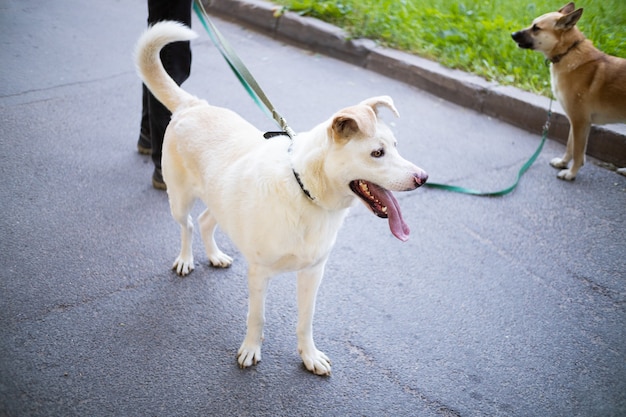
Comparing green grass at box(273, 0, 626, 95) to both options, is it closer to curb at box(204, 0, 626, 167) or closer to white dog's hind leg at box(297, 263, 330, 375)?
curb at box(204, 0, 626, 167)

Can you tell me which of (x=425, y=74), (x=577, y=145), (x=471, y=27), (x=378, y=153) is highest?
(x=378, y=153)

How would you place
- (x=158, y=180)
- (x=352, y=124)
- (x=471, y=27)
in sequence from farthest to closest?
1. (x=471, y=27)
2. (x=158, y=180)
3. (x=352, y=124)

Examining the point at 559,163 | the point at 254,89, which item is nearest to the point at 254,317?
the point at 254,89

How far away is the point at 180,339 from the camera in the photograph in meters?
2.75

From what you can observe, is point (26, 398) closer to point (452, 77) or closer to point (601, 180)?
point (601, 180)

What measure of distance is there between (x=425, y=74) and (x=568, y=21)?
1753 millimetres

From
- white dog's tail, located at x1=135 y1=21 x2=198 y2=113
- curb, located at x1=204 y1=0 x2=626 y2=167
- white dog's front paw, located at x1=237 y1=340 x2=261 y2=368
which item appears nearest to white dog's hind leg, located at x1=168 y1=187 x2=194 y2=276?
white dog's tail, located at x1=135 y1=21 x2=198 y2=113

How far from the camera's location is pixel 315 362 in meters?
2.62

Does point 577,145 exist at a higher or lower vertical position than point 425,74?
higher

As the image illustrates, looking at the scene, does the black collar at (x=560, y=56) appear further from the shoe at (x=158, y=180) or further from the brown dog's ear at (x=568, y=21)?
the shoe at (x=158, y=180)

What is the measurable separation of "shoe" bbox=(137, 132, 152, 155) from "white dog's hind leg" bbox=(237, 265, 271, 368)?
2271mm

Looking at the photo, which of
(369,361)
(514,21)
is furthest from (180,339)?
(514,21)

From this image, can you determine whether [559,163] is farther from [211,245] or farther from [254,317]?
[254,317]

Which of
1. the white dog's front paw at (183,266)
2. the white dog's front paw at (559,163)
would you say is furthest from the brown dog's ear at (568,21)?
the white dog's front paw at (183,266)
